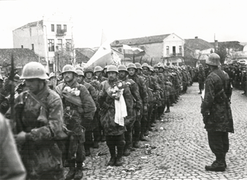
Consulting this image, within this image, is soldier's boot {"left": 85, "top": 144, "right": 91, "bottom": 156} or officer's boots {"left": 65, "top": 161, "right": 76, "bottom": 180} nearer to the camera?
officer's boots {"left": 65, "top": 161, "right": 76, "bottom": 180}

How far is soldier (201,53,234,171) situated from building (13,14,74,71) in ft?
156

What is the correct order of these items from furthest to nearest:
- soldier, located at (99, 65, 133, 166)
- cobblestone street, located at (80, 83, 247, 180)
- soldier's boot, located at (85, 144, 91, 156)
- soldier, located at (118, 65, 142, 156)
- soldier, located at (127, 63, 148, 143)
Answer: soldier, located at (127, 63, 148, 143), soldier's boot, located at (85, 144, 91, 156), soldier, located at (118, 65, 142, 156), soldier, located at (99, 65, 133, 166), cobblestone street, located at (80, 83, 247, 180)

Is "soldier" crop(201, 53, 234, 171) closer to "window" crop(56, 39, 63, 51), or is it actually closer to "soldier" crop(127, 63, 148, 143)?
"soldier" crop(127, 63, 148, 143)

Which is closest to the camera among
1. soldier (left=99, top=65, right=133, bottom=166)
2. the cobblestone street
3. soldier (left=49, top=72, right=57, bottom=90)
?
the cobblestone street

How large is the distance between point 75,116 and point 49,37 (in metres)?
52.1

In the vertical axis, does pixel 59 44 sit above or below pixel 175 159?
above

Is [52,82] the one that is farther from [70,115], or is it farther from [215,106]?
[215,106]

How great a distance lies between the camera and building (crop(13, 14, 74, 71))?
5531 centimetres

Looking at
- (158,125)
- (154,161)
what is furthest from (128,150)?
Result: (158,125)

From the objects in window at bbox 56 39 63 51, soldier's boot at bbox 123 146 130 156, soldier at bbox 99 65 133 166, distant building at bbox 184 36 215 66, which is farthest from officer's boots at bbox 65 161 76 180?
distant building at bbox 184 36 215 66

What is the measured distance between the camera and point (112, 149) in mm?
7211

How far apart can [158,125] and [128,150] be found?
424 centimetres

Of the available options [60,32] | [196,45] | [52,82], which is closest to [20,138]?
[52,82]

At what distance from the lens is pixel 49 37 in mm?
56531
